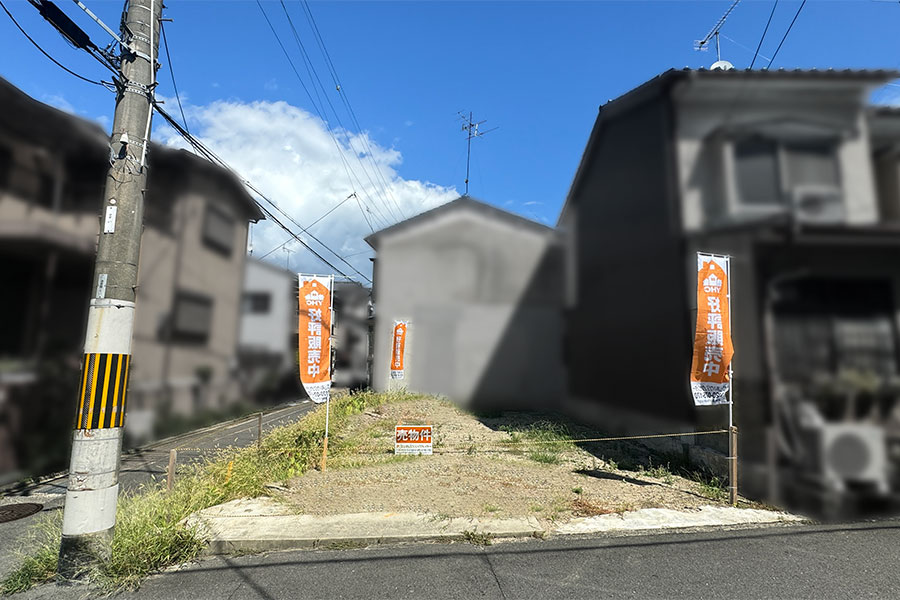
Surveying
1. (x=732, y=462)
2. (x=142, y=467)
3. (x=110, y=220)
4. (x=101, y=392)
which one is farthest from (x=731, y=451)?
(x=142, y=467)

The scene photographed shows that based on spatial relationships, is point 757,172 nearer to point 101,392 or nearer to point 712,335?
point 712,335

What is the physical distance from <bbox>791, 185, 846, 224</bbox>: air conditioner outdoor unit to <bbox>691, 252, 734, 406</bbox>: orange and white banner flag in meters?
1.07

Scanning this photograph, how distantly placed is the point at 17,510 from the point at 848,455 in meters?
10.8

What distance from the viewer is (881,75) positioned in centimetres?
575

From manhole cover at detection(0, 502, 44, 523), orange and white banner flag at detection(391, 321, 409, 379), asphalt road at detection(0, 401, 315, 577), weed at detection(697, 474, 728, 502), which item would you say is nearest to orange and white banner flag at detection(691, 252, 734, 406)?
weed at detection(697, 474, 728, 502)

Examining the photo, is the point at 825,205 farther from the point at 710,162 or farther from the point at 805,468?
the point at 805,468

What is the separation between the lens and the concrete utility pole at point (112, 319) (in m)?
3.66

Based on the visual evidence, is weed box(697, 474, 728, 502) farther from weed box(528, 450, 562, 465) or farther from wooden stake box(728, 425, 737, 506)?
weed box(528, 450, 562, 465)

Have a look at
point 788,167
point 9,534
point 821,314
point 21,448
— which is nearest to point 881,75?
point 788,167

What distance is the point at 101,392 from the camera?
12.3 ft

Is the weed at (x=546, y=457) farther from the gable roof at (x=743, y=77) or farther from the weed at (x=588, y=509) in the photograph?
the gable roof at (x=743, y=77)

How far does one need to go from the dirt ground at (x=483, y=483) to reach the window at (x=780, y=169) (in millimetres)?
4455

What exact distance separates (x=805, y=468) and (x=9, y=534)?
9.73 meters

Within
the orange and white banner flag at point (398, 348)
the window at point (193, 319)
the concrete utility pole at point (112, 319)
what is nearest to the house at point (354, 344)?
the orange and white banner flag at point (398, 348)
